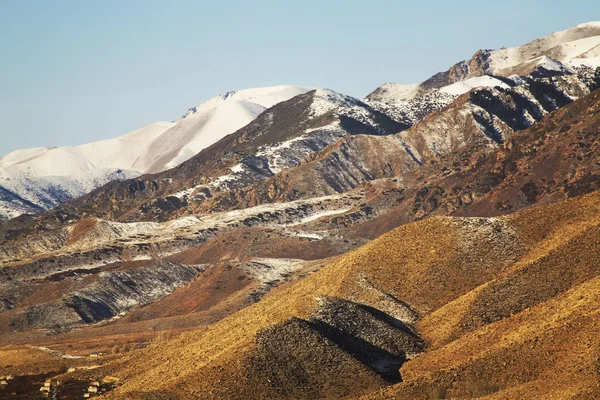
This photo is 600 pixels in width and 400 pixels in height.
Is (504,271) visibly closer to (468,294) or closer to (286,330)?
(468,294)

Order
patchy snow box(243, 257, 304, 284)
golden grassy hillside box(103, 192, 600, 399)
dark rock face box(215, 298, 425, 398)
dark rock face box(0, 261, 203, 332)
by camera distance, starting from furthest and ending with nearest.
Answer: patchy snow box(243, 257, 304, 284)
dark rock face box(0, 261, 203, 332)
dark rock face box(215, 298, 425, 398)
golden grassy hillside box(103, 192, 600, 399)

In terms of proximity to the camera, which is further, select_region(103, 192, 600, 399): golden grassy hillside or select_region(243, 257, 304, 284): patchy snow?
select_region(243, 257, 304, 284): patchy snow

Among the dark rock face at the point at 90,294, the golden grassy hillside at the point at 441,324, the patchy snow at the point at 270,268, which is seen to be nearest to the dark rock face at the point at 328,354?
the golden grassy hillside at the point at 441,324

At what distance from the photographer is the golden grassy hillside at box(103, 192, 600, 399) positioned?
53438 mm

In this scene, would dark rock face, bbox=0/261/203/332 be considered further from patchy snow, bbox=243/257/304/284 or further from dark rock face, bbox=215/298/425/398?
dark rock face, bbox=215/298/425/398

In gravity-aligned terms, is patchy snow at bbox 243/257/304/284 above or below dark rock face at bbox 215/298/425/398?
below

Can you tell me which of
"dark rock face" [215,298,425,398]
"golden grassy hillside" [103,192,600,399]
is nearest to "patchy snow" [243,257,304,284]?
"golden grassy hillside" [103,192,600,399]

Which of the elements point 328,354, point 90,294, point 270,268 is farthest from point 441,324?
point 90,294

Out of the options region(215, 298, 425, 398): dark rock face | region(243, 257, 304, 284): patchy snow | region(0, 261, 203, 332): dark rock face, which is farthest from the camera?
region(243, 257, 304, 284): patchy snow

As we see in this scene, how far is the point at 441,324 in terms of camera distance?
68.1 m

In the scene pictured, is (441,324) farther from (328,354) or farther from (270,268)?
(270,268)

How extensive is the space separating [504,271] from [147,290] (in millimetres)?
97345

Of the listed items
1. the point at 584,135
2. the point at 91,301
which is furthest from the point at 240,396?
the point at 584,135

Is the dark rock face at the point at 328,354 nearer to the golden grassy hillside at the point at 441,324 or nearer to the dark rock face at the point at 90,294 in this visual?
the golden grassy hillside at the point at 441,324
